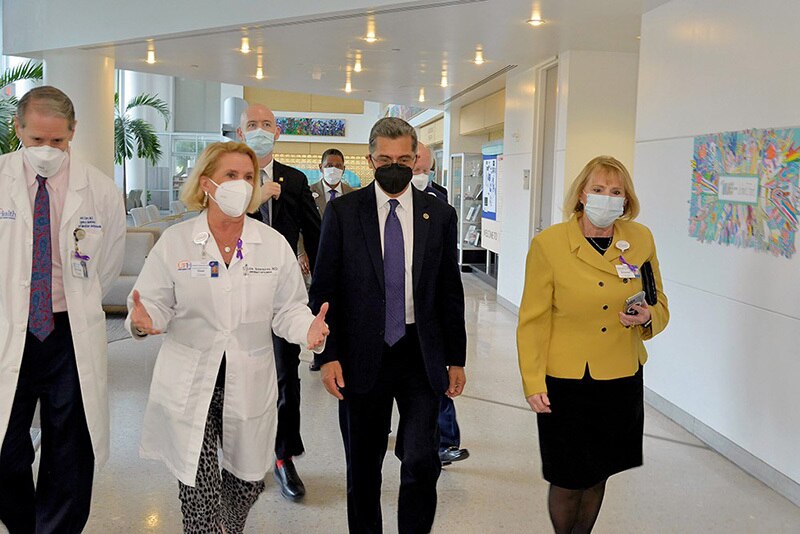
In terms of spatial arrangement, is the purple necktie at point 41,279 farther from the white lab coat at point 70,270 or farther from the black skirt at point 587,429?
the black skirt at point 587,429

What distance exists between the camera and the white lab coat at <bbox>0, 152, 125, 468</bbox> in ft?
8.67

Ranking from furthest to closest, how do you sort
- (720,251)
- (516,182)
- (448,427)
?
(516,182), (720,251), (448,427)

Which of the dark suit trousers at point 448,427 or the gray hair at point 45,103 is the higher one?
the gray hair at point 45,103

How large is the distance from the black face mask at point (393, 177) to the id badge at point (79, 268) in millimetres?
1108

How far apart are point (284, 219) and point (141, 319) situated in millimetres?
1539

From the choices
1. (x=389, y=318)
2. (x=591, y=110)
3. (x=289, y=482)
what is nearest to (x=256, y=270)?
(x=389, y=318)

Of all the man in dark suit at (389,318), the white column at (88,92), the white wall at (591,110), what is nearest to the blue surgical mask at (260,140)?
the man in dark suit at (389,318)

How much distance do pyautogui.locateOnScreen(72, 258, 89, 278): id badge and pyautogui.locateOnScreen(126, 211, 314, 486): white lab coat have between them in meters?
0.26

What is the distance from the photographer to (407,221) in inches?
113

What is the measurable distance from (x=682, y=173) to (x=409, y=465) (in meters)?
3.50

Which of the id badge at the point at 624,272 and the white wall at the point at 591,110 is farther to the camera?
the white wall at the point at 591,110

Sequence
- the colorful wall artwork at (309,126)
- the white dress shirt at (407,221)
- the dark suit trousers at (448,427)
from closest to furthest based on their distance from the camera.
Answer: the white dress shirt at (407,221)
the dark suit trousers at (448,427)
the colorful wall artwork at (309,126)

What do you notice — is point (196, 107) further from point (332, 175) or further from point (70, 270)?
point (70, 270)

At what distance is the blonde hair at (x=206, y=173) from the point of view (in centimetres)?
275
